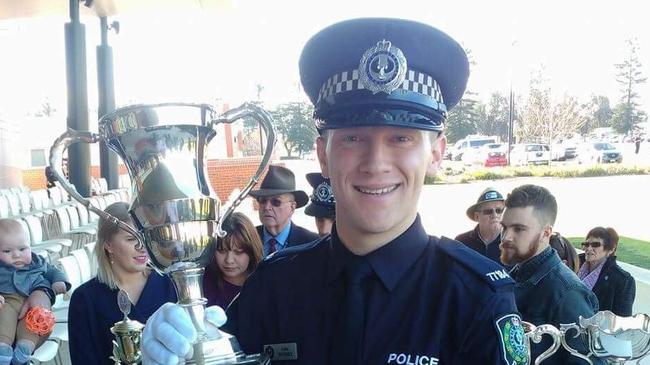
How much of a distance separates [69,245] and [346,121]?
6627mm

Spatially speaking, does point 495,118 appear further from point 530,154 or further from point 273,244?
point 273,244

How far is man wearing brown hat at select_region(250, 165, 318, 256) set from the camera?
154 inches

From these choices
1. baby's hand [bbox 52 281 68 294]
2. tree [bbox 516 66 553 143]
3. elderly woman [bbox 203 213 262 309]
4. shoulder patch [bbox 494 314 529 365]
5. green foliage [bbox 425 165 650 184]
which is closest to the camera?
shoulder patch [bbox 494 314 529 365]

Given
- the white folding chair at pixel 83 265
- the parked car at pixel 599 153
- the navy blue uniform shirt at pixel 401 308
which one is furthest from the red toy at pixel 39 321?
the parked car at pixel 599 153

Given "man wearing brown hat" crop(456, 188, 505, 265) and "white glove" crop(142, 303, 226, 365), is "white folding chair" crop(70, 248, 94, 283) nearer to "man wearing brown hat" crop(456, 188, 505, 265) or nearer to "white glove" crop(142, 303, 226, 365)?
"man wearing brown hat" crop(456, 188, 505, 265)

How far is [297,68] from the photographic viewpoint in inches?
54.7

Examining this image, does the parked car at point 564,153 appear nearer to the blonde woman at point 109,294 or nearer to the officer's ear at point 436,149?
the blonde woman at point 109,294

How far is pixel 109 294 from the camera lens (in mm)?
2416

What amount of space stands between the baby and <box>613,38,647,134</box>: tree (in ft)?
163

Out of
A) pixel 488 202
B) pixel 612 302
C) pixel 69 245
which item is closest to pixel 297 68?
pixel 488 202

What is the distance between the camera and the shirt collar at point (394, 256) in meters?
1.19

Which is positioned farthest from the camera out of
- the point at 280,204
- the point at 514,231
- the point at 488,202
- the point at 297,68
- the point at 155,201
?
the point at 488,202

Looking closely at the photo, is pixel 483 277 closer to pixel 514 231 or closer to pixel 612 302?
pixel 514 231

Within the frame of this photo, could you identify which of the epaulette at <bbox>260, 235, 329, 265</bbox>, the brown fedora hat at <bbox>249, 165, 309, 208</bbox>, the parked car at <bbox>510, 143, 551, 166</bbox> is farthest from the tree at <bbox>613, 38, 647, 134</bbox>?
the epaulette at <bbox>260, 235, 329, 265</bbox>
